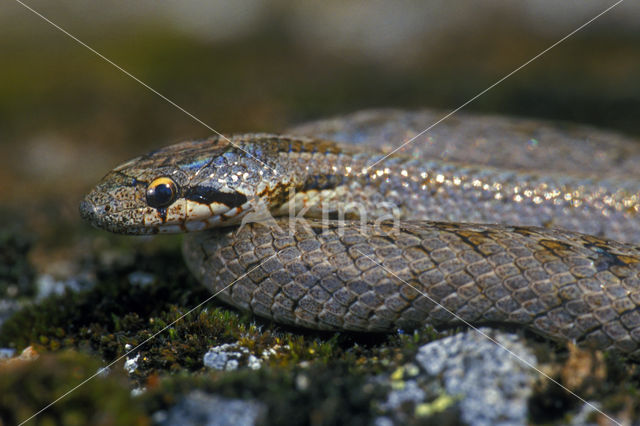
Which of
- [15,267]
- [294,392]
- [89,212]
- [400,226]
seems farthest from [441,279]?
[15,267]

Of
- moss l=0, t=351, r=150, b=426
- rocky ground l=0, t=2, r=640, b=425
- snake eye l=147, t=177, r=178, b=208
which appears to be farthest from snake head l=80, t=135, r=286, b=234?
moss l=0, t=351, r=150, b=426

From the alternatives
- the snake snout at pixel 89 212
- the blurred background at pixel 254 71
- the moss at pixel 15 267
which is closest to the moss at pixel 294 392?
the snake snout at pixel 89 212

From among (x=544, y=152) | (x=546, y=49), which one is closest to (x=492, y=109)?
(x=544, y=152)

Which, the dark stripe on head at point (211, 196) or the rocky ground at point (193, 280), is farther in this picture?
the dark stripe on head at point (211, 196)

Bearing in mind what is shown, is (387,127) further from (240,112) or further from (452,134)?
(240,112)

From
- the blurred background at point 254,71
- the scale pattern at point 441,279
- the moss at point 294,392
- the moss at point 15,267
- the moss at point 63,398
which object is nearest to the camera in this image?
the moss at point 63,398

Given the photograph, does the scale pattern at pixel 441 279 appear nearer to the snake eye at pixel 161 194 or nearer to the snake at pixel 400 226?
the snake at pixel 400 226
